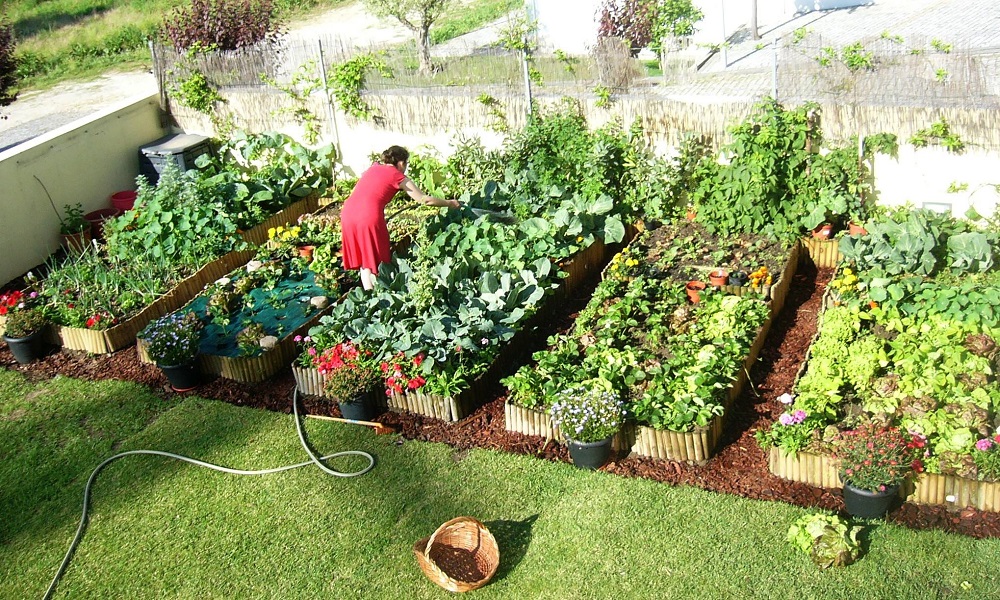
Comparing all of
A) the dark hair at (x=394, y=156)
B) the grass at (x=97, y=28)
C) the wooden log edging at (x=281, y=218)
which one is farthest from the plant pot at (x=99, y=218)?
the grass at (x=97, y=28)

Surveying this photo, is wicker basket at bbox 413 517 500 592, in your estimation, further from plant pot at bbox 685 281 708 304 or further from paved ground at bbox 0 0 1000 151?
paved ground at bbox 0 0 1000 151

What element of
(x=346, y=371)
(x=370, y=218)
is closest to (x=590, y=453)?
(x=346, y=371)

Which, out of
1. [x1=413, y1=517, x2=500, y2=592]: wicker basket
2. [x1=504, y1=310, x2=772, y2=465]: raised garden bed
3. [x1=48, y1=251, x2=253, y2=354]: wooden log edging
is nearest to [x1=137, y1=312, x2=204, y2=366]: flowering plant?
[x1=48, y1=251, x2=253, y2=354]: wooden log edging

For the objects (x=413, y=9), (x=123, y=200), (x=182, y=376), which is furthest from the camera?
(x=413, y=9)

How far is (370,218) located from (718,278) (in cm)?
309

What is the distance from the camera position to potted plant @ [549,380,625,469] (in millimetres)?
5559

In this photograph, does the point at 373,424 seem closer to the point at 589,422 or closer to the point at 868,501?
the point at 589,422

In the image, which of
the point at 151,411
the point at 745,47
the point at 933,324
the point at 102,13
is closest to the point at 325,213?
the point at 151,411

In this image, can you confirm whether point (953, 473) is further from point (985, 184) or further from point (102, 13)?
point (102, 13)

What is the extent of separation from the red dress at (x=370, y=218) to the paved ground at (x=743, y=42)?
653 centimetres

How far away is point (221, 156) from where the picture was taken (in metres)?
11.3

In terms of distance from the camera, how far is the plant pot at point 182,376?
23.4ft

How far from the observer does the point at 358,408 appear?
6422mm

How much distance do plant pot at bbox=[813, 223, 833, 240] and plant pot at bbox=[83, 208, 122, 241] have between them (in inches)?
302
